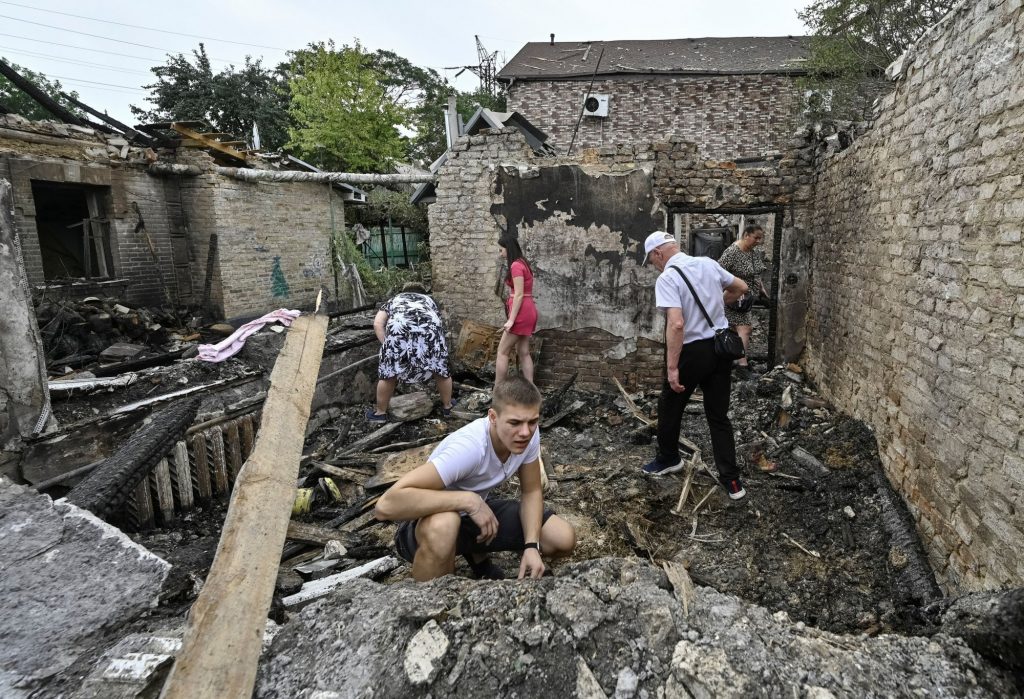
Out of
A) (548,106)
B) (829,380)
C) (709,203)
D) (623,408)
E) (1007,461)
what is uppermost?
(548,106)

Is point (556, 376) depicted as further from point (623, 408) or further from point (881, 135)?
point (881, 135)

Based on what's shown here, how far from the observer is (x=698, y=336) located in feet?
13.6

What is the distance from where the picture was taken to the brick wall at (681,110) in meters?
17.4

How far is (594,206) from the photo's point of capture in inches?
262

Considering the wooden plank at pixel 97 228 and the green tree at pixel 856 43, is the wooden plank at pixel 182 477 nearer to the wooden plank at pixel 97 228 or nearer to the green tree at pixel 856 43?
the wooden plank at pixel 97 228

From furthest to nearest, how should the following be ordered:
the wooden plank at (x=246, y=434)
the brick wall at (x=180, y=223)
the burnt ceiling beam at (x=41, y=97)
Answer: the burnt ceiling beam at (x=41, y=97), the brick wall at (x=180, y=223), the wooden plank at (x=246, y=434)

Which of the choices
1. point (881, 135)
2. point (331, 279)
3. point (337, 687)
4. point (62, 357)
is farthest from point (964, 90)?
point (331, 279)

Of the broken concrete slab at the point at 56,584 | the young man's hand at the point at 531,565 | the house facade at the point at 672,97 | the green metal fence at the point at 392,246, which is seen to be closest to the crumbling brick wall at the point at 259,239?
the green metal fence at the point at 392,246

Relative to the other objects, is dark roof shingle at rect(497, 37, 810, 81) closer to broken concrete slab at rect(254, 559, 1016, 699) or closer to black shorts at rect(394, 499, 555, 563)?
black shorts at rect(394, 499, 555, 563)

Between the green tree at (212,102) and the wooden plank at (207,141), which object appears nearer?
the wooden plank at (207,141)

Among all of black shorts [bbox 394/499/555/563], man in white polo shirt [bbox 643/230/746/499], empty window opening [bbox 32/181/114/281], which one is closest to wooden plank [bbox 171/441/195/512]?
black shorts [bbox 394/499/555/563]

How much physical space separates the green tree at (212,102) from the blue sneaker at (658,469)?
2488 cm

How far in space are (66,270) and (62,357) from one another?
2.91 m

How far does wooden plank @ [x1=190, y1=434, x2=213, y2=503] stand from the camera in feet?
15.1
